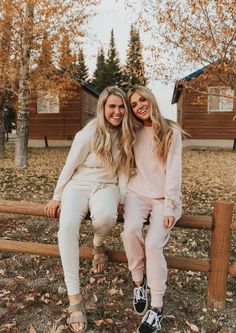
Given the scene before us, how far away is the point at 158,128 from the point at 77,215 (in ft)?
3.50

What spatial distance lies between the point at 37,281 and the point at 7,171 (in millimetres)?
7944

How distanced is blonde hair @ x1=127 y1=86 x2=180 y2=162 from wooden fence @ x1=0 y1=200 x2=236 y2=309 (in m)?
0.64

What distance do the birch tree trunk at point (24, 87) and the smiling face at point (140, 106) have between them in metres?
9.70

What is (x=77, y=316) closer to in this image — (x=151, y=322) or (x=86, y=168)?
(x=151, y=322)

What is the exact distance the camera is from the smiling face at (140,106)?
344 centimetres

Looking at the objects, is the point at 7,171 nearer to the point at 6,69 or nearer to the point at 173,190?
the point at 6,69

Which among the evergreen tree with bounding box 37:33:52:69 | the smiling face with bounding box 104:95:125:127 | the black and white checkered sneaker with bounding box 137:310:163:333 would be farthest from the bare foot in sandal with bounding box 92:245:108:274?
the evergreen tree with bounding box 37:33:52:69

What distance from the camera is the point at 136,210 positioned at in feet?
10.7

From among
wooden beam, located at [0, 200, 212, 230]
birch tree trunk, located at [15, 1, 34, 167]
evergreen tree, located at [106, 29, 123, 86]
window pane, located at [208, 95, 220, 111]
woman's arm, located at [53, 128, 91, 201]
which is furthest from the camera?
evergreen tree, located at [106, 29, 123, 86]

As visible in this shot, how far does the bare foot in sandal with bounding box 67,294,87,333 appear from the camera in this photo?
3014 mm

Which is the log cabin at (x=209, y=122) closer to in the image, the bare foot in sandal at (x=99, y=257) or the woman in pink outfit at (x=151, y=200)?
the woman in pink outfit at (x=151, y=200)

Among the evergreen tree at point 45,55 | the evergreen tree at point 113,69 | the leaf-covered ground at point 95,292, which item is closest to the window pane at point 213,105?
the evergreen tree at point 45,55

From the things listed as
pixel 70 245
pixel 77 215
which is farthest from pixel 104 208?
pixel 70 245

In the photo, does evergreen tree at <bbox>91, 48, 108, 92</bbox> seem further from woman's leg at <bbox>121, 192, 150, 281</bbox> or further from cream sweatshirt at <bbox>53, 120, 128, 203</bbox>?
woman's leg at <bbox>121, 192, 150, 281</bbox>
